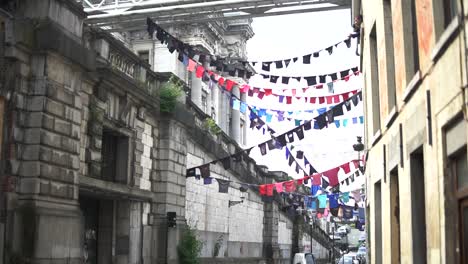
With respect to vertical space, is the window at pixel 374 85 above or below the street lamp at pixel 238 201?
above

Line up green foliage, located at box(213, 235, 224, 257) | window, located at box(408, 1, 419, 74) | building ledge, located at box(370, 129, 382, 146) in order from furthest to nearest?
green foliage, located at box(213, 235, 224, 257)
building ledge, located at box(370, 129, 382, 146)
window, located at box(408, 1, 419, 74)

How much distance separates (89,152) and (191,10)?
35.0 feet

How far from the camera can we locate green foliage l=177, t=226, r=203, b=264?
774 inches

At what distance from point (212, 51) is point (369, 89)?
34016 mm

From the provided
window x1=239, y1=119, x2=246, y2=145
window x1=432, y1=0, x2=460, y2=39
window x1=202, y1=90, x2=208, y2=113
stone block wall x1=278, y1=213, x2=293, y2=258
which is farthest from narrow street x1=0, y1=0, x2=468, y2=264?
window x1=239, y1=119, x2=246, y2=145

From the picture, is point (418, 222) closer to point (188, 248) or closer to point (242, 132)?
point (188, 248)

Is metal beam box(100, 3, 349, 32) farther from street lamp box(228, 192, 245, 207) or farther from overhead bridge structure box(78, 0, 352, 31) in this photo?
street lamp box(228, 192, 245, 207)

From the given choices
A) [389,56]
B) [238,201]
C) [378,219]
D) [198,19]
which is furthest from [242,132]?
[389,56]

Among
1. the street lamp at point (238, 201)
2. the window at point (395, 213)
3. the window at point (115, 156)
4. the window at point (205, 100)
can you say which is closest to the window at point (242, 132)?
the window at point (205, 100)

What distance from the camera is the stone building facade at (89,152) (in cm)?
1220

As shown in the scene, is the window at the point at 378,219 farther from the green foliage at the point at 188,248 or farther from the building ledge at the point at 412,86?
the green foliage at the point at 188,248

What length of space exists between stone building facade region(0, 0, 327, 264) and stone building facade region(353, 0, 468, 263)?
6.69 metres

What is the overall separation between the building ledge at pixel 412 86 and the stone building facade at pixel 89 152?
285 inches

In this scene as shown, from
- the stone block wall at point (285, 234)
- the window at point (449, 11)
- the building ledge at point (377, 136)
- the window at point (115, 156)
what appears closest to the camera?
the window at point (449, 11)
